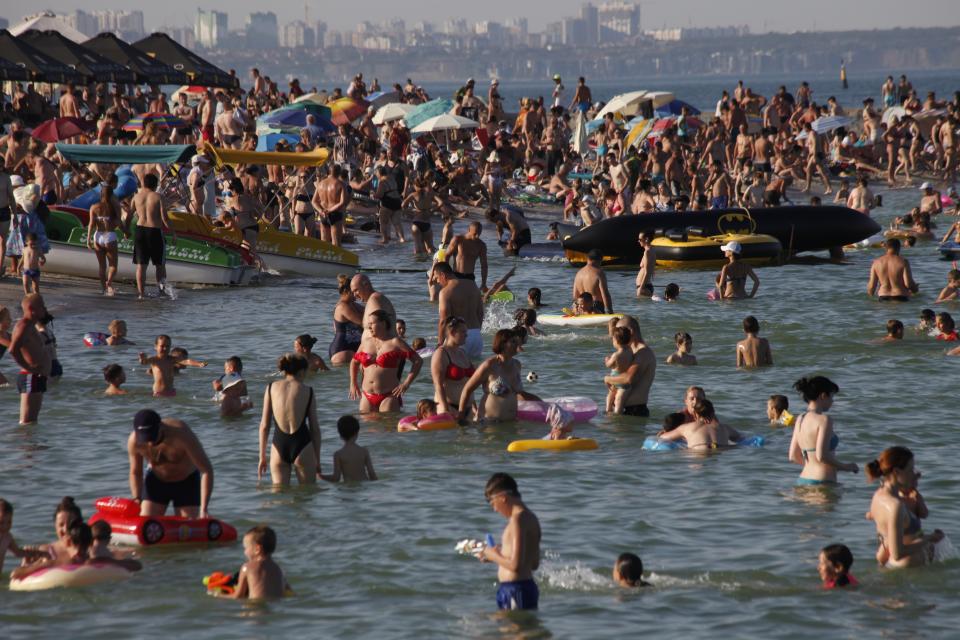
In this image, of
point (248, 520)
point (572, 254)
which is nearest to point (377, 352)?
point (248, 520)

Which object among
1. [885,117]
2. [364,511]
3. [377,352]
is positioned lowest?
[364,511]

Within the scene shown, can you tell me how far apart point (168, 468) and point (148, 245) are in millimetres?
11910

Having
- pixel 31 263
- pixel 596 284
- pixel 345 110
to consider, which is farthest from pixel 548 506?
pixel 345 110

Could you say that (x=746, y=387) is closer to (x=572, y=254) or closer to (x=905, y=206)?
(x=572, y=254)

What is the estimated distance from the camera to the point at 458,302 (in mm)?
16344

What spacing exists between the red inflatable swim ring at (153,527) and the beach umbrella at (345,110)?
25.8 metres

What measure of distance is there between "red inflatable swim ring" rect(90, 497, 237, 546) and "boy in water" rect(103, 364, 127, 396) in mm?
5030

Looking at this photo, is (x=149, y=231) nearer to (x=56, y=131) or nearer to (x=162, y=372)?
(x=162, y=372)

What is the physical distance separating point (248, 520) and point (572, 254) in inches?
629

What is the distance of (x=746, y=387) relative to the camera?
16.7 meters

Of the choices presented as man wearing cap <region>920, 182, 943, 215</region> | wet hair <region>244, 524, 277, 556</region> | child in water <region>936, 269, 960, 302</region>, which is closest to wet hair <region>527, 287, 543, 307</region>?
child in water <region>936, 269, 960, 302</region>

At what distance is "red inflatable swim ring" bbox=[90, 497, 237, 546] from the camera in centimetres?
1048

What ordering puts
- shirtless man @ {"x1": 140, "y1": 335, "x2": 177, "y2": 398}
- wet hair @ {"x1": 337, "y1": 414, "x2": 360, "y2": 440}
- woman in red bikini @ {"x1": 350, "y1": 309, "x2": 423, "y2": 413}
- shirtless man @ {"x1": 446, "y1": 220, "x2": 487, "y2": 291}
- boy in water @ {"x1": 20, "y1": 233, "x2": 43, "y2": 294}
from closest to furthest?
wet hair @ {"x1": 337, "y1": 414, "x2": 360, "y2": 440} < woman in red bikini @ {"x1": 350, "y1": 309, "x2": 423, "y2": 413} < shirtless man @ {"x1": 140, "y1": 335, "x2": 177, "y2": 398} < shirtless man @ {"x1": 446, "y1": 220, "x2": 487, "y2": 291} < boy in water @ {"x1": 20, "y1": 233, "x2": 43, "y2": 294}

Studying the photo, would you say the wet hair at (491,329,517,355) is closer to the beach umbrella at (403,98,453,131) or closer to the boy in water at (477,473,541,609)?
the boy in water at (477,473,541,609)
